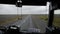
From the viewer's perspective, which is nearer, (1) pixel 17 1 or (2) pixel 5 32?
(1) pixel 17 1

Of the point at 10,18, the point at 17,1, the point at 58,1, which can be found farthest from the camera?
the point at 10,18

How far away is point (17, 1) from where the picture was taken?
4.58m

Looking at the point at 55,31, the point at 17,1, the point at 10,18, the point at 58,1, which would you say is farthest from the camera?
the point at 10,18

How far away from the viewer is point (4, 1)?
16.2ft

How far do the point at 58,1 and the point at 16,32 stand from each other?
2.04m

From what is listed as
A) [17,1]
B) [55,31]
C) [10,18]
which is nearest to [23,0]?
[17,1]

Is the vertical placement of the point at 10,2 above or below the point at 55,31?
above

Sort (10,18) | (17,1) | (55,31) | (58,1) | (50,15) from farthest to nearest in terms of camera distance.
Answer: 1. (10,18)
2. (50,15)
3. (55,31)
4. (17,1)
5. (58,1)

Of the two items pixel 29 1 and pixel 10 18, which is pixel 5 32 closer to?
pixel 29 1

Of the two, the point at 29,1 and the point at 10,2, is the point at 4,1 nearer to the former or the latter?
the point at 10,2

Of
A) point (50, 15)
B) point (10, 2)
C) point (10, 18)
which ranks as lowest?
point (10, 18)

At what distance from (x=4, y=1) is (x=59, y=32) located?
8.05 feet

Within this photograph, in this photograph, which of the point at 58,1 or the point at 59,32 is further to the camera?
the point at 59,32

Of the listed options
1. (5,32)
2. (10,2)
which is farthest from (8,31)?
(10,2)
